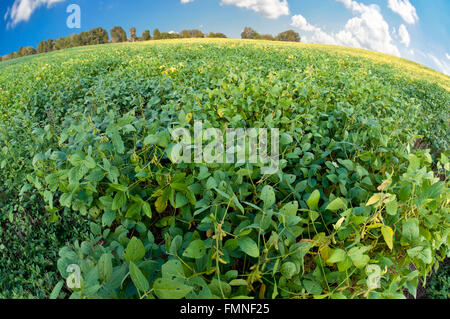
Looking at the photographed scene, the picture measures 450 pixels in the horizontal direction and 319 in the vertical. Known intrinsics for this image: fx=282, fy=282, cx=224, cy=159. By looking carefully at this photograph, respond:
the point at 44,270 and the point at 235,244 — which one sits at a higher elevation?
the point at 235,244

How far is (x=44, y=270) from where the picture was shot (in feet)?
7.02

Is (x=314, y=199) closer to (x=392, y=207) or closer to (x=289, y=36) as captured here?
(x=392, y=207)

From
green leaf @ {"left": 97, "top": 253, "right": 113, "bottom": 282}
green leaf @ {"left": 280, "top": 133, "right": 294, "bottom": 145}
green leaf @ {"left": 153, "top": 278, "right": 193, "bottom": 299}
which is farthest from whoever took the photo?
green leaf @ {"left": 280, "top": 133, "right": 294, "bottom": 145}

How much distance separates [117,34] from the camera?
34.0 metres

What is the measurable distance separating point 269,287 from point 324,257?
32 centimetres

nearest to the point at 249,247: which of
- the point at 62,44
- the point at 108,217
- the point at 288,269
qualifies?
the point at 288,269

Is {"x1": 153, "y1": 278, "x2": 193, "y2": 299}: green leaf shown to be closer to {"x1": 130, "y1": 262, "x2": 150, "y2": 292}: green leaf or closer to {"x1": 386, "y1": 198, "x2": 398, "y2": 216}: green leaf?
{"x1": 130, "y1": 262, "x2": 150, "y2": 292}: green leaf

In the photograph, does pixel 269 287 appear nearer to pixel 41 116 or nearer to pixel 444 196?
pixel 444 196

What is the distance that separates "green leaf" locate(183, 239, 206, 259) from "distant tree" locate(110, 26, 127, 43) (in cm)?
3750

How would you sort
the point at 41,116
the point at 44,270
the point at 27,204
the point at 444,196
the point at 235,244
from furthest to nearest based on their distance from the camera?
the point at 41,116 < the point at 27,204 < the point at 44,270 < the point at 444,196 < the point at 235,244

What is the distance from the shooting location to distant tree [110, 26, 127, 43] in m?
33.5

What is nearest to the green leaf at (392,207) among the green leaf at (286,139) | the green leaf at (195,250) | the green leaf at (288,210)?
the green leaf at (288,210)

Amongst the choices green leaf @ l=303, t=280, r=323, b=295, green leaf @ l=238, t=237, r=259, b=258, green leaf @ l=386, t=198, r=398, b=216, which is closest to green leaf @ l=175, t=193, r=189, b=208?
green leaf @ l=238, t=237, r=259, b=258
